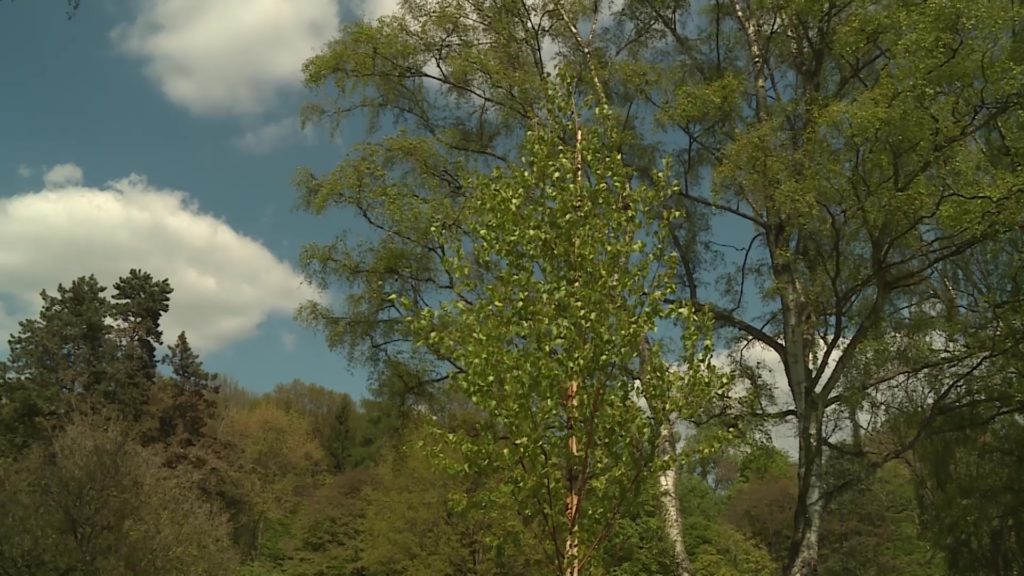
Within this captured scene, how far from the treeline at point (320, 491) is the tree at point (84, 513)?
0.04 m

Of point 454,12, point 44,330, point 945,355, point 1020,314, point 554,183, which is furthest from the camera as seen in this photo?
point 44,330

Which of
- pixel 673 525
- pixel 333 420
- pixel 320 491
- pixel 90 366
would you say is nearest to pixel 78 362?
pixel 90 366

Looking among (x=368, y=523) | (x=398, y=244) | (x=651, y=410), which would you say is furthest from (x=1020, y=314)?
(x=368, y=523)

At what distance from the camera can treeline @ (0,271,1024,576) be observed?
1445 cm

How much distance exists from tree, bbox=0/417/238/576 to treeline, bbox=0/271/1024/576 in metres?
0.04

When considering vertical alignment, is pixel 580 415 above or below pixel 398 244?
below

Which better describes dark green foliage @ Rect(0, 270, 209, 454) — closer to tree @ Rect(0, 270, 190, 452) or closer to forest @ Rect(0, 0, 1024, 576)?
tree @ Rect(0, 270, 190, 452)

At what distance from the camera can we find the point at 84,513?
1738 centimetres

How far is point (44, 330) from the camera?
1718 inches

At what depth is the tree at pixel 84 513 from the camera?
54.0ft

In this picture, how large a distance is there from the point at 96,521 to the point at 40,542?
1196 mm

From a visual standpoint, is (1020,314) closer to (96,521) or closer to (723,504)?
(96,521)

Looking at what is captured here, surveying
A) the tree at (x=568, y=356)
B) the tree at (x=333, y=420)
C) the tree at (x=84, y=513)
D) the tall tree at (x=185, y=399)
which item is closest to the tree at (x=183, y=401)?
the tall tree at (x=185, y=399)

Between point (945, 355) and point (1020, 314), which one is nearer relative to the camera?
point (1020, 314)
